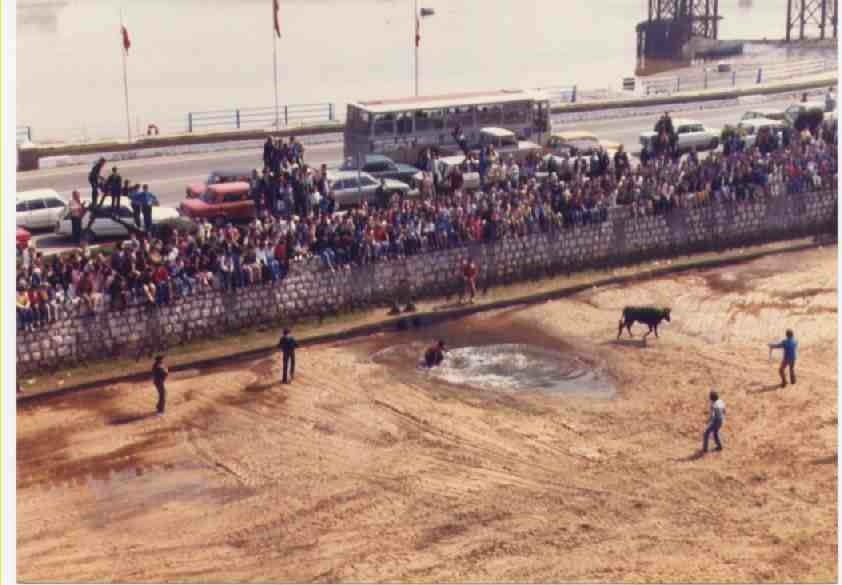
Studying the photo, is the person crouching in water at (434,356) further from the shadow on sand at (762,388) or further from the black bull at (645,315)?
the shadow on sand at (762,388)

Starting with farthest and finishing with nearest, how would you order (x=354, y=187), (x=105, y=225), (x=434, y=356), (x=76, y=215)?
(x=354, y=187) < (x=105, y=225) < (x=76, y=215) < (x=434, y=356)

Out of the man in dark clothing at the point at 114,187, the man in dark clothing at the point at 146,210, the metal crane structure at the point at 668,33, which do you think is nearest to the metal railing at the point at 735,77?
the metal crane structure at the point at 668,33

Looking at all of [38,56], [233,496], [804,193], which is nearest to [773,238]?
[804,193]

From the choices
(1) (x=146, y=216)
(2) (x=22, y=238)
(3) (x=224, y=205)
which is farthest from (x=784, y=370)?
(2) (x=22, y=238)

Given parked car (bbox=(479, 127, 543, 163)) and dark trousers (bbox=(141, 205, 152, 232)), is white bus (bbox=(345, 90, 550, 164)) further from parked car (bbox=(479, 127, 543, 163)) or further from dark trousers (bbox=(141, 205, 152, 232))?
dark trousers (bbox=(141, 205, 152, 232))

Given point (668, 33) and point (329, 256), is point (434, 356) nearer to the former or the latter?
point (329, 256)

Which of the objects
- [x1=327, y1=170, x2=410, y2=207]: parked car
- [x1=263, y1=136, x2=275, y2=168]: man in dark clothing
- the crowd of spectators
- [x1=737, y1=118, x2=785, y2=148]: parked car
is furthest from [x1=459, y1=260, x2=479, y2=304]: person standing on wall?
[x1=737, y1=118, x2=785, y2=148]: parked car
